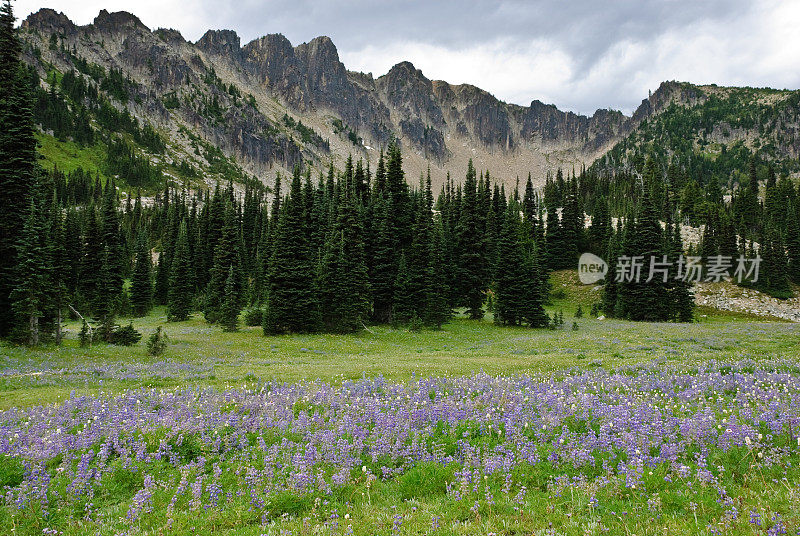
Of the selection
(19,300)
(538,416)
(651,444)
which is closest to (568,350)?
(538,416)

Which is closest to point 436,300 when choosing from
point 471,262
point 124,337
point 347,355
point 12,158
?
point 471,262

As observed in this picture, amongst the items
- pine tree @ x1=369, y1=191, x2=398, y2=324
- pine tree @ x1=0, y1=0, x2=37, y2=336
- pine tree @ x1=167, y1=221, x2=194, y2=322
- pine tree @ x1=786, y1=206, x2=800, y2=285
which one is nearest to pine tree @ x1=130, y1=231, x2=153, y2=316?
pine tree @ x1=167, y1=221, x2=194, y2=322

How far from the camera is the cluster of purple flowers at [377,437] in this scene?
7.44 meters

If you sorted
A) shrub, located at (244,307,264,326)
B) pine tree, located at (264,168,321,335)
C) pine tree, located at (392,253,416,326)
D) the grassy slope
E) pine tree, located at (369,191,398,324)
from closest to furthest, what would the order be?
the grassy slope
pine tree, located at (264,168,321,335)
pine tree, located at (392,253,416,326)
pine tree, located at (369,191,398,324)
shrub, located at (244,307,264,326)

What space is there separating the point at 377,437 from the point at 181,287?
69659 millimetres

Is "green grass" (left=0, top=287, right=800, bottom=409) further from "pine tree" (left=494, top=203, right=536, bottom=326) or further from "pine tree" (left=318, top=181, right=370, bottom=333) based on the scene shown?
"pine tree" (left=494, top=203, right=536, bottom=326)

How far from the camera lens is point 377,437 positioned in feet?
30.6

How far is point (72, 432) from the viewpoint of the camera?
1015 centimetres

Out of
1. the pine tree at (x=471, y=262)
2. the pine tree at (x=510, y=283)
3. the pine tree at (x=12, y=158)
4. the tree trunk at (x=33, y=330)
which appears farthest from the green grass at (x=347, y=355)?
the pine tree at (x=471, y=262)

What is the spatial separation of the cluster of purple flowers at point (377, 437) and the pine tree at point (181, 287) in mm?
52532

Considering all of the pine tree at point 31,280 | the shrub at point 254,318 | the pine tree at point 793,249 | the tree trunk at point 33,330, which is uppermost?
the pine tree at point 793,249

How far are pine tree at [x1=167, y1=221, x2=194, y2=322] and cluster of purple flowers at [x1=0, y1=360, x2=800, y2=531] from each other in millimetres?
52532

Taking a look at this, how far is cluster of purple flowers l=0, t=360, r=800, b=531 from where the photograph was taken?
7.44m

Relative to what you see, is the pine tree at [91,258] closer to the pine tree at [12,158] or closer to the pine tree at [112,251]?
the pine tree at [112,251]
